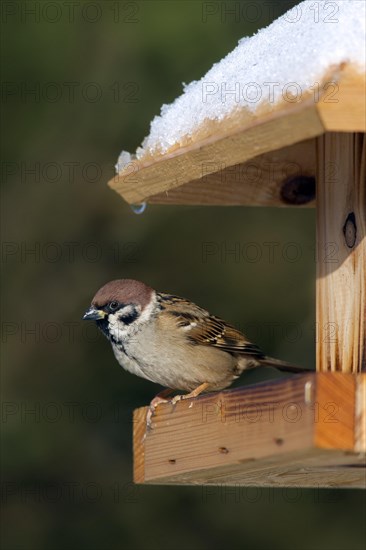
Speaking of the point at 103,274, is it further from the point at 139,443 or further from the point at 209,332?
the point at 139,443

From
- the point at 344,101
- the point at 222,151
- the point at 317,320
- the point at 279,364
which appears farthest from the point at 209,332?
the point at 344,101

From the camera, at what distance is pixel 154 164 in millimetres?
3572

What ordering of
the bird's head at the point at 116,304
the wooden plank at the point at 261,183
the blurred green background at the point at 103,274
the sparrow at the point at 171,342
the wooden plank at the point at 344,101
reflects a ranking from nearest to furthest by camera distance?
the wooden plank at the point at 344,101, the wooden plank at the point at 261,183, the sparrow at the point at 171,342, the bird's head at the point at 116,304, the blurred green background at the point at 103,274

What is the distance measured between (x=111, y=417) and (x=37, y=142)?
167 cm

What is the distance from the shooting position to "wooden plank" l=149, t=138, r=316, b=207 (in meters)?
3.91

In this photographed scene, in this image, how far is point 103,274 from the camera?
7105 mm

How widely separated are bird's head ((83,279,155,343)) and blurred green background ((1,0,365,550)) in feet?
8.89

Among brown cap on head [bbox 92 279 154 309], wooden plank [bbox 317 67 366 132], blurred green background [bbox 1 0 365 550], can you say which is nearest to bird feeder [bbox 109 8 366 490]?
wooden plank [bbox 317 67 366 132]

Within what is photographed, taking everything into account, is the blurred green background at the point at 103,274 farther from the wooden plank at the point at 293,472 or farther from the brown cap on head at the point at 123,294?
the wooden plank at the point at 293,472

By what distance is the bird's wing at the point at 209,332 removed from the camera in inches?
163

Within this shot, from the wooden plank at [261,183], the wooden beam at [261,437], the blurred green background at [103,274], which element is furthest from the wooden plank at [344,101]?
the blurred green background at [103,274]

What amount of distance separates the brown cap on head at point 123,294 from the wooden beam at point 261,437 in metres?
0.59

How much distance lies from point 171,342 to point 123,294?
0.26 m

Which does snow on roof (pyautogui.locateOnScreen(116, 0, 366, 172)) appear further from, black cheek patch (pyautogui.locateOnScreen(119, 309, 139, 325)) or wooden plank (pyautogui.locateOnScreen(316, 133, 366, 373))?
black cheek patch (pyautogui.locateOnScreen(119, 309, 139, 325))
